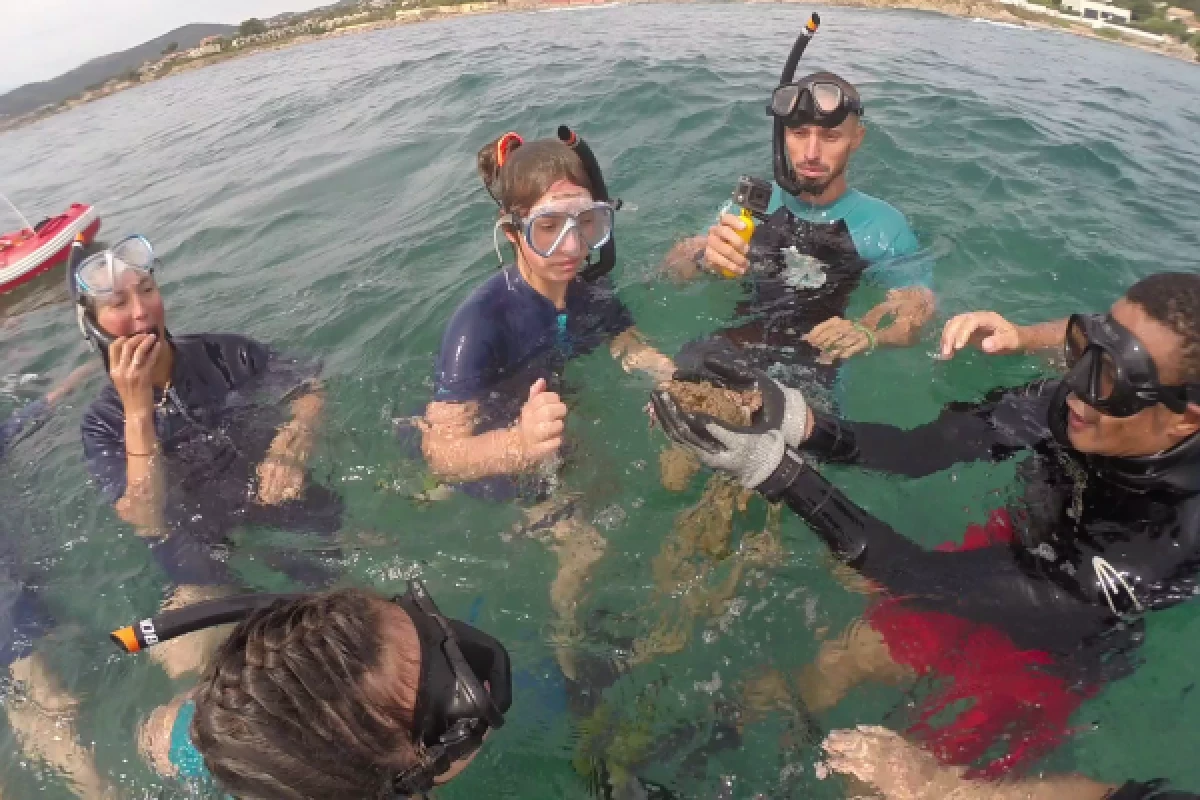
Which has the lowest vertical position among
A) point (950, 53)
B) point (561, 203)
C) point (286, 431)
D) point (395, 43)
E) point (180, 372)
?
point (286, 431)

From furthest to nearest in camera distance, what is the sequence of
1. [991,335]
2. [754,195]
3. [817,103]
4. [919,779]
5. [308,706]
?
[817,103]
[754,195]
[991,335]
[919,779]
[308,706]

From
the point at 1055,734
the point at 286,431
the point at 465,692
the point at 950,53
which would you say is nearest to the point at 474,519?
the point at 286,431

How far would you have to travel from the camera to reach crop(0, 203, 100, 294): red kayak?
28.6 feet

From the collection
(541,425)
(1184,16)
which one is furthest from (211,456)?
(1184,16)

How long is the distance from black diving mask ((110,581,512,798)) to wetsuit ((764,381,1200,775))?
4.04ft

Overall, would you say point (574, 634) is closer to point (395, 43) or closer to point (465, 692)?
point (465, 692)

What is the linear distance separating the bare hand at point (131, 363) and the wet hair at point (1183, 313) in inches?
153

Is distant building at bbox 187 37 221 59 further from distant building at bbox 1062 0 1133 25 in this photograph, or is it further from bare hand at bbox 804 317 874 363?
distant building at bbox 1062 0 1133 25

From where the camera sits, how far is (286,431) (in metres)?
3.79

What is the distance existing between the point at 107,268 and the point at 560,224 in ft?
7.43

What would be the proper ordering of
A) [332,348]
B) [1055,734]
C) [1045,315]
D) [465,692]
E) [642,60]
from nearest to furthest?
[465,692] < [1055,734] < [1045,315] < [332,348] < [642,60]

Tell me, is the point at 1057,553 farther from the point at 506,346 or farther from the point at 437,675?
the point at 506,346

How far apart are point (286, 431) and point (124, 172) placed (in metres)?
14.1

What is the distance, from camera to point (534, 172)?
3.20 metres
